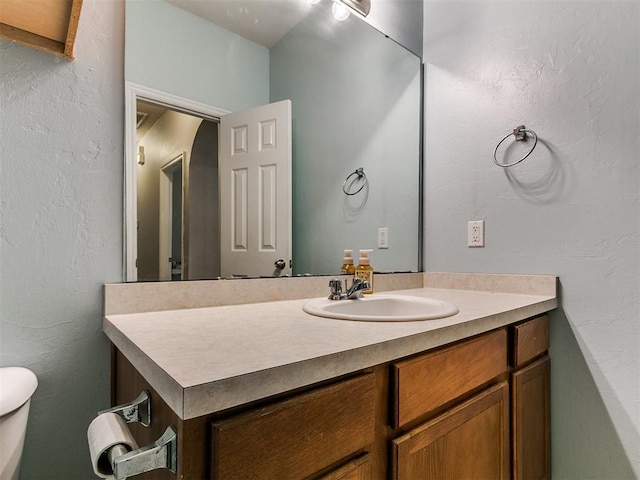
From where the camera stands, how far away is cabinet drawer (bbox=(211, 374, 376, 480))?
46 centimetres

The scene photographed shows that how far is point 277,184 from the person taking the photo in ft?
4.25

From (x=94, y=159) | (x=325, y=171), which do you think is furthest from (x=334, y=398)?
(x=325, y=171)

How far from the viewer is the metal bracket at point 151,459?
440 millimetres

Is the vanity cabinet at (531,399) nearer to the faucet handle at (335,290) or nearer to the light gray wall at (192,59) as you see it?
the faucet handle at (335,290)

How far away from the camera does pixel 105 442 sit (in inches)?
20.2

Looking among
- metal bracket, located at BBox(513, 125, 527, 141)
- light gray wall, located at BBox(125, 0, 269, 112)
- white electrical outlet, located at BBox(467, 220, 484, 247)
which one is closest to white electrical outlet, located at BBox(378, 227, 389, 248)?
white electrical outlet, located at BBox(467, 220, 484, 247)

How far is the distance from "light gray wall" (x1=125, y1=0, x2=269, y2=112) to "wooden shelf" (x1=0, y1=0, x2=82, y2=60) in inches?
5.8

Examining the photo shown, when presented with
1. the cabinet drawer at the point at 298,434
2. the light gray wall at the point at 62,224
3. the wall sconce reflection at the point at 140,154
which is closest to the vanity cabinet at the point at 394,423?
the cabinet drawer at the point at 298,434

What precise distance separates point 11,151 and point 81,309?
39 cm

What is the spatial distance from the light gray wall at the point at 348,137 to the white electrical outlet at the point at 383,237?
0.07 feet

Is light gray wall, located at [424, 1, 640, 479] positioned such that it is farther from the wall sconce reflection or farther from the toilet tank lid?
the toilet tank lid

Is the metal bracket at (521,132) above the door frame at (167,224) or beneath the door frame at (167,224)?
above

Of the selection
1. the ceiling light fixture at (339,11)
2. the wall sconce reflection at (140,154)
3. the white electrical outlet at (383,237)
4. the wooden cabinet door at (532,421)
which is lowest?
the wooden cabinet door at (532,421)

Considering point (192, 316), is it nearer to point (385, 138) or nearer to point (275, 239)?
point (275, 239)
